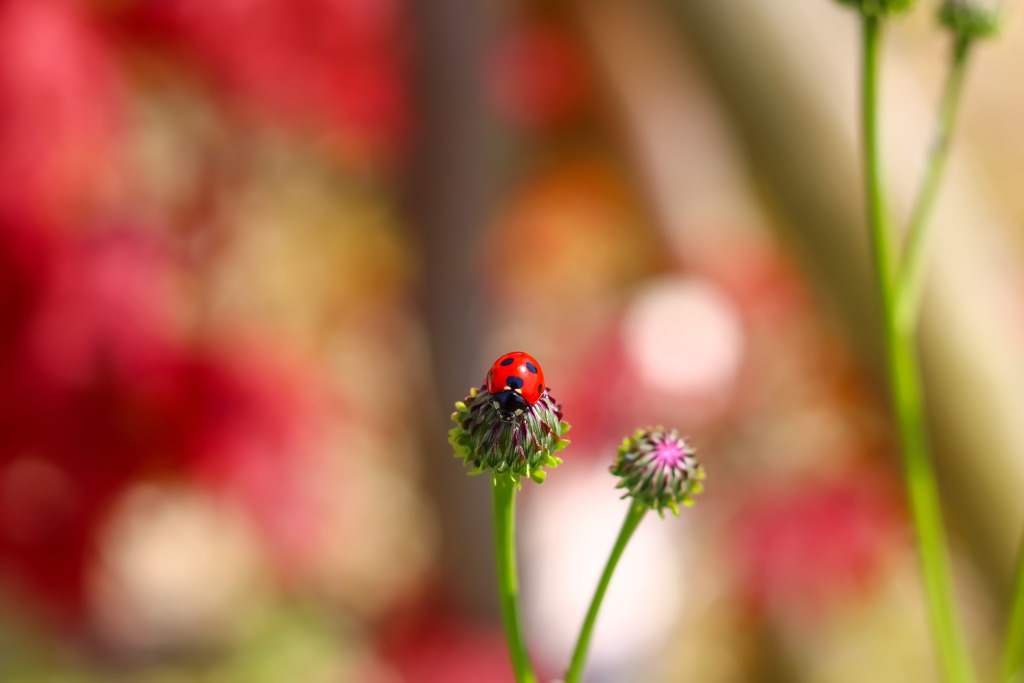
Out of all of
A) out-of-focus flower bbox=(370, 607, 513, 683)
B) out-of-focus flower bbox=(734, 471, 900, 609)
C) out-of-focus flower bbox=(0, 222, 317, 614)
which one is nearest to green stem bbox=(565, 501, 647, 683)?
out-of-focus flower bbox=(0, 222, 317, 614)

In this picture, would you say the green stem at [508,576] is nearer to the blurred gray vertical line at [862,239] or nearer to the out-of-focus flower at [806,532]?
the blurred gray vertical line at [862,239]

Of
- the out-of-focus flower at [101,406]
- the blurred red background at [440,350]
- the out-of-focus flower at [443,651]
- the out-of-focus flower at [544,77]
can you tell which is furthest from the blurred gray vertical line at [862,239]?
the out-of-focus flower at [544,77]

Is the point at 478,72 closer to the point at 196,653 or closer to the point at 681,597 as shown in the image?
the point at 681,597

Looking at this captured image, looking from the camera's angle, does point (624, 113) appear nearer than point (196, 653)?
No

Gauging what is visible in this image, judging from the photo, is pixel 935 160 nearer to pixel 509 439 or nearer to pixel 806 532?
pixel 509 439

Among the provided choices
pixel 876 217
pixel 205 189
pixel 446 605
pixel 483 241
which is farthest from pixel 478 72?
pixel 876 217

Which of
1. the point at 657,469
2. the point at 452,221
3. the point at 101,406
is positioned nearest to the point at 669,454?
the point at 657,469

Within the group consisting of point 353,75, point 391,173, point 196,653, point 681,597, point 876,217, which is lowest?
point 876,217
